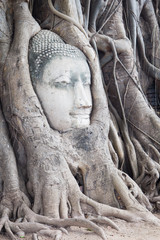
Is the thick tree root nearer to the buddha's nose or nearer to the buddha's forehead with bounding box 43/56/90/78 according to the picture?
the buddha's nose

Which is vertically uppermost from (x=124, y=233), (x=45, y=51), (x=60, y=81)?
(x=45, y=51)

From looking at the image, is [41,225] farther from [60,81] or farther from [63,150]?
[60,81]

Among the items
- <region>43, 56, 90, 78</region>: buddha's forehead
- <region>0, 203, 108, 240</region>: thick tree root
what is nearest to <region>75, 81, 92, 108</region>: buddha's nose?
<region>43, 56, 90, 78</region>: buddha's forehead

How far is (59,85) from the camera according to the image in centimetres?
347

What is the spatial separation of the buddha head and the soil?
99 cm

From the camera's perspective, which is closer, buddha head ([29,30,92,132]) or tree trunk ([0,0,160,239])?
tree trunk ([0,0,160,239])

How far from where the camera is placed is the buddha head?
346cm

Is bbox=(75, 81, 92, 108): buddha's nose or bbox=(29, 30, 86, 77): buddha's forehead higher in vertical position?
bbox=(29, 30, 86, 77): buddha's forehead

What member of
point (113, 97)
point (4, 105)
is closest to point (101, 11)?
point (113, 97)

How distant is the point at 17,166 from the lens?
11.2 feet

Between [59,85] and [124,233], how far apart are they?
4.68ft

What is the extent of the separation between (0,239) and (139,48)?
3.43m

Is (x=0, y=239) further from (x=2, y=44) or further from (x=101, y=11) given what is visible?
(x=101, y=11)

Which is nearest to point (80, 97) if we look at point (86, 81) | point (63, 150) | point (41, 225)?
point (86, 81)
